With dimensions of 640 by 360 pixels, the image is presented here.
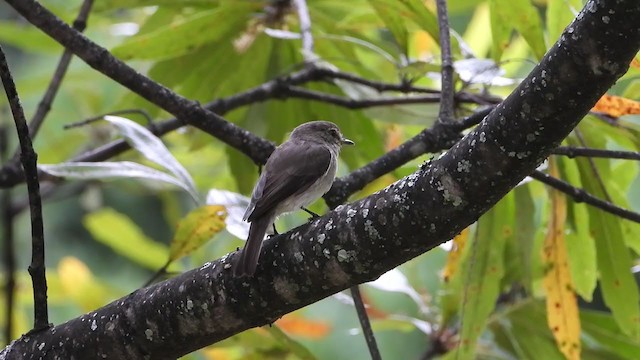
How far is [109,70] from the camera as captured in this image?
300 cm

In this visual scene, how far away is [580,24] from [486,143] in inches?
11.3

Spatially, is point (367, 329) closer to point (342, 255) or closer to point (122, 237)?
point (342, 255)

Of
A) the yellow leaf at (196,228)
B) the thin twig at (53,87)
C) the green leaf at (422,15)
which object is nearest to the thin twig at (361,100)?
the green leaf at (422,15)

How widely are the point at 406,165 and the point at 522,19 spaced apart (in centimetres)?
69

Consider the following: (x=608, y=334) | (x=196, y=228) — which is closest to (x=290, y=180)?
(x=196, y=228)

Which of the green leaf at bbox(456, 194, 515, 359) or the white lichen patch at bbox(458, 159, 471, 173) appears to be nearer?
the white lichen patch at bbox(458, 159, 471, 173)

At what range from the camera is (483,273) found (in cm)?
317

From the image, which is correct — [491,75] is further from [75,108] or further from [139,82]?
[75,108]

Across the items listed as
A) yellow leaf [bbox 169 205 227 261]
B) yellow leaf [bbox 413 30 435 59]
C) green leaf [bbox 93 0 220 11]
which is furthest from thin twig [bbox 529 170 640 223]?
yellow leaf [bbox 413 30 435 59]

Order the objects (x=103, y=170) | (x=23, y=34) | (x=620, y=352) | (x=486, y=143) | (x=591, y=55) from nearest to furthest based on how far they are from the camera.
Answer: (x=591, y=55), (x=486, y=143), (x=103, y=170), (x=620, y=352), (x=23, y=34)

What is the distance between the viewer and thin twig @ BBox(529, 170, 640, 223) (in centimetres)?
261

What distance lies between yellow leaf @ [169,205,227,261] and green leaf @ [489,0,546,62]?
110 cm

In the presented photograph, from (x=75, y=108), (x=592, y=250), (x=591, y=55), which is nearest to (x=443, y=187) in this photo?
(x=591, y=55)

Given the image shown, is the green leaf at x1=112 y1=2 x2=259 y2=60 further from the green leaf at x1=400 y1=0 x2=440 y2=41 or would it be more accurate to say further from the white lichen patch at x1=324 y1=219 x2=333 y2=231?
the white lichen patch at x1=324 y1=219 x2=333 y2=231
